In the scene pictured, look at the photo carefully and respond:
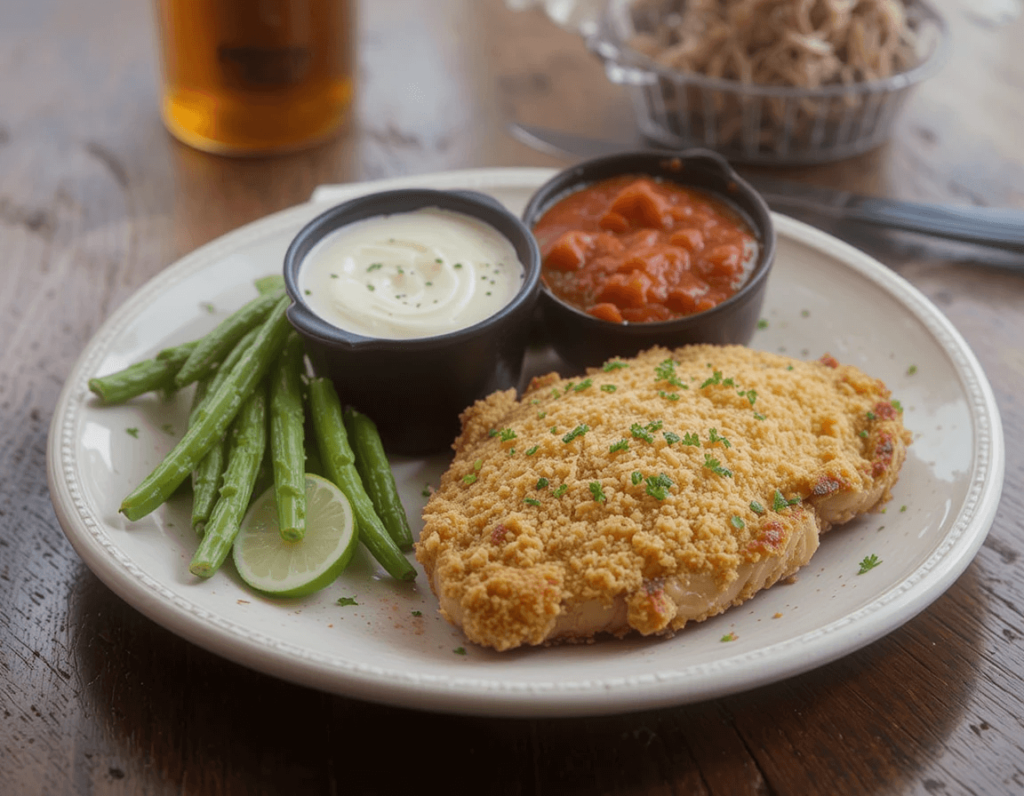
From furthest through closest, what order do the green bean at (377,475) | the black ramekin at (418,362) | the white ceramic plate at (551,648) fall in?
1. the black ramekin at (418,362)
2. the green bean at (377,475)
3. the white ceramic plate at (551,648)

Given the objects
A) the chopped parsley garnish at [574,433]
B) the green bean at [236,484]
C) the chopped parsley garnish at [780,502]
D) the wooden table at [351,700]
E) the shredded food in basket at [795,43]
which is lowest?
the wooden table at [351,700]

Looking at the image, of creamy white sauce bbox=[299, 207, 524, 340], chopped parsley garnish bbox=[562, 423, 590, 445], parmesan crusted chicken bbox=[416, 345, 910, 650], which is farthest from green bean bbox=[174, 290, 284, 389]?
chopped parsley garnish bbox=[562, 423, 590, 445]

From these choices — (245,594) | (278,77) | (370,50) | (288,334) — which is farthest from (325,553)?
(370,50)

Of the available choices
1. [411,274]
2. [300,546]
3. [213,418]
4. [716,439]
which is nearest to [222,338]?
[213,418]

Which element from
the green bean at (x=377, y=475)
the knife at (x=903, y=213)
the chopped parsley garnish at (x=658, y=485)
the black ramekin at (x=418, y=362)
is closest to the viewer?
the chopped parsley garnish at (x=658, y=485)

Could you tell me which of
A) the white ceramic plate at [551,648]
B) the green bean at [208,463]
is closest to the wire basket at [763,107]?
the white ceramic plate at [551,648]

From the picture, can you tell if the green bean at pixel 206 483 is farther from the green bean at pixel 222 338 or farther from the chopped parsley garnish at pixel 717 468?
the chopped parsley garnish at pixel 717 468

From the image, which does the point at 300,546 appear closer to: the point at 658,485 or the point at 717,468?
the point at 658,485

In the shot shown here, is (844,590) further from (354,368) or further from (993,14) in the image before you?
(993,14)
